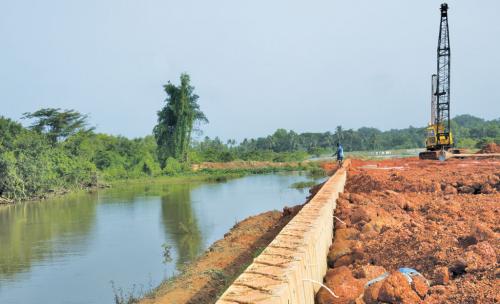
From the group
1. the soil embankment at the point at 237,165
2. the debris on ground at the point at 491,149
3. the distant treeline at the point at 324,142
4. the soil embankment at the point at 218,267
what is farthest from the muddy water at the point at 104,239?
the distant treeline at the point at 324,142

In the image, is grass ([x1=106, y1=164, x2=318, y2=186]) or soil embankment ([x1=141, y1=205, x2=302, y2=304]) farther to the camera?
grass ([x1=106, y1=164, x2=318, y2=186])

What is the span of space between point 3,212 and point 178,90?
29017 mm

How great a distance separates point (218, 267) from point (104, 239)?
6.62m

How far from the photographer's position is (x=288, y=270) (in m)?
3.21

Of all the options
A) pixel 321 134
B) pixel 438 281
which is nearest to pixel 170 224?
pixel 438 281

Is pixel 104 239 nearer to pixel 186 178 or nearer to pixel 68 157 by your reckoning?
pixel 68 157

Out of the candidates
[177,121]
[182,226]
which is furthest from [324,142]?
[182,226]

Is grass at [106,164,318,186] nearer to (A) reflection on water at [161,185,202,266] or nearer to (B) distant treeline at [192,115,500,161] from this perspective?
(A) reflection on water at [161,185,202,266]

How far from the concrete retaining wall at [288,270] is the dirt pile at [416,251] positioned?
247 mm

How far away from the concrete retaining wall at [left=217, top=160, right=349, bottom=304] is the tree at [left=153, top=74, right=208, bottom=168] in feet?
141

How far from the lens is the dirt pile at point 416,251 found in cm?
307

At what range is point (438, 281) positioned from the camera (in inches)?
131

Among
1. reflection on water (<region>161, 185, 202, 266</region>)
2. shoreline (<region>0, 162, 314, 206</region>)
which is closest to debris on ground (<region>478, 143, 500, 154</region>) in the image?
reflection on water (<region>161, 185, 202, 266</region>)

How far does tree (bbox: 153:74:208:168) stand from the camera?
4756 centimetres
